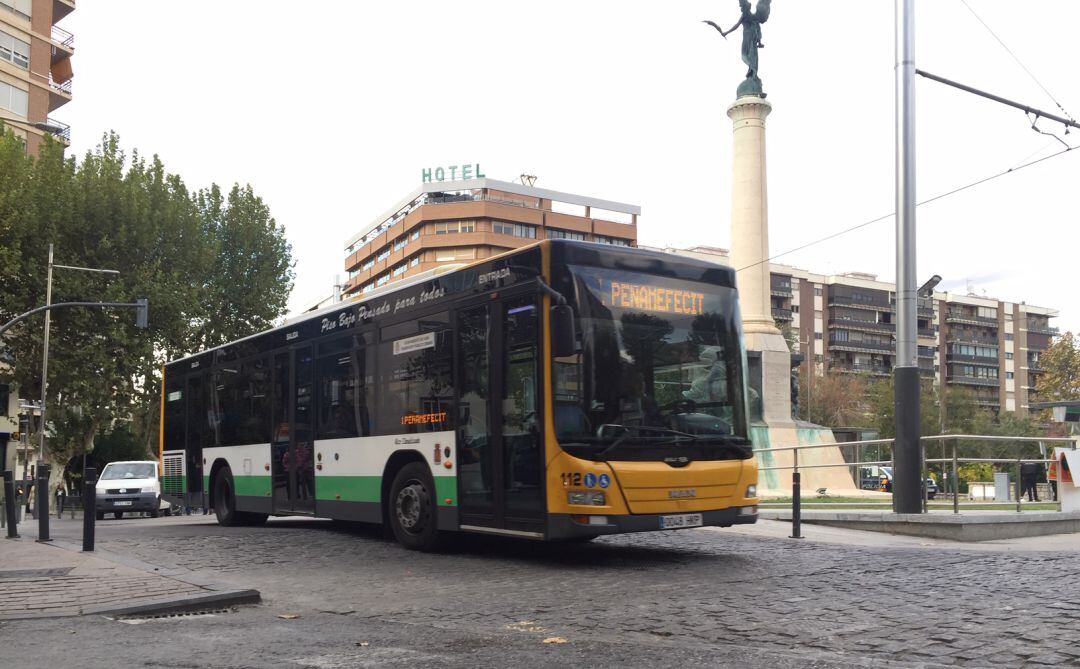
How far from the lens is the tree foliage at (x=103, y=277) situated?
114 ft

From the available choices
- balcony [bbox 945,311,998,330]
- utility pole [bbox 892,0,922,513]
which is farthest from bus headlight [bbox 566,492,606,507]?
balcony [bbox 945,311,998,330]

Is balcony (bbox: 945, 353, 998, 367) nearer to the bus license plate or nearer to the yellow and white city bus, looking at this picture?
the yellow and white city bus

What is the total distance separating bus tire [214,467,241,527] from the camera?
16.7 m

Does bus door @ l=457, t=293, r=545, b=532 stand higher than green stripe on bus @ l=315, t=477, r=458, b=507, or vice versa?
bus door @ l=457, t=293, r=545, b=532

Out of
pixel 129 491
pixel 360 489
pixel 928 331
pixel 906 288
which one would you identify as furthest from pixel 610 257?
pixel 928 331

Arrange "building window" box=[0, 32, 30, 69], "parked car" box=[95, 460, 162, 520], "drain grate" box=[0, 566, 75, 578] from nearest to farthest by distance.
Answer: "drain grate" box=[0, 566, 75, 578] → "parked car" box=[95, 460, 162, 520] → "building window" box=[0, 32, 30, 69]

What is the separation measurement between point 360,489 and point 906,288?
814cm

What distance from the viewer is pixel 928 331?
11256 centimetres

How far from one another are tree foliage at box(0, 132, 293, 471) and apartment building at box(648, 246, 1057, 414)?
58452 millimetres

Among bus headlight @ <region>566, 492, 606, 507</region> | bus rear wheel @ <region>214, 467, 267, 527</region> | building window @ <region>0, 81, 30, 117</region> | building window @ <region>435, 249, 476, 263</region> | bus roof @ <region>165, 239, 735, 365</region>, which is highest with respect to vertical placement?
building window @ <region>0, 81, 30, 117</region>

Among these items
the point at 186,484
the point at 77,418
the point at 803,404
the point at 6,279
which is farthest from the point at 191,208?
the point at 803,404

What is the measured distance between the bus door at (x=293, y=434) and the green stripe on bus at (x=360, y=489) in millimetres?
419

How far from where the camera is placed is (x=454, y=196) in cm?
9225

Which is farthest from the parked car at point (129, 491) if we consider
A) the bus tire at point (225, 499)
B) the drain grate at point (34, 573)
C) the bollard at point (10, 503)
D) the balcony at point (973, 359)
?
the balcony at point (973, 359)
